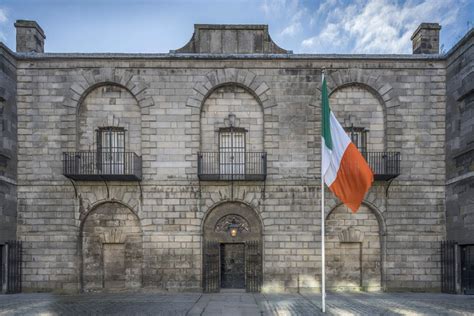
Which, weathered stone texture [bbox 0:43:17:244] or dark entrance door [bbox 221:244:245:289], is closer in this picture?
weathered stone texture [bbox 0:43:17:244]

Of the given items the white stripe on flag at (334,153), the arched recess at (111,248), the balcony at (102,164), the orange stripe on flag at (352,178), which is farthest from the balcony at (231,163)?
the orange stripe on flag at (352,178)

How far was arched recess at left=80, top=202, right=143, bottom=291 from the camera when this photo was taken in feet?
57.8

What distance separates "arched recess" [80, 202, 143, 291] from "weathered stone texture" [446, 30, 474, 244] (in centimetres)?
1352

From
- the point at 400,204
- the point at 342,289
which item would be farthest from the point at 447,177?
the point at 342,289

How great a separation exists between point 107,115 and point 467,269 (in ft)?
55.0

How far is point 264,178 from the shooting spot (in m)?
17.4

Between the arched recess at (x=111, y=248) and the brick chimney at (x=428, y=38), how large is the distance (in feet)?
50.8

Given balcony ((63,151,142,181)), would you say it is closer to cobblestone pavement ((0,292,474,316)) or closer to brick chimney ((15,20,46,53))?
cobblestone pavement ((0,292,474,316))

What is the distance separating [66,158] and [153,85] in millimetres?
4969

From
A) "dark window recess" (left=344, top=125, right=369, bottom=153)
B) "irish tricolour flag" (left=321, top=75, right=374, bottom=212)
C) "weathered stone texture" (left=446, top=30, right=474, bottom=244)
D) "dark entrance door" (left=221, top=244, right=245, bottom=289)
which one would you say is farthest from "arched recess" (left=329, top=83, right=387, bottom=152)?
"dark entrance door" (left=221, top=244, right=245, bottom=289)

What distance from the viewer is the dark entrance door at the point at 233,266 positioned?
57.9 ft

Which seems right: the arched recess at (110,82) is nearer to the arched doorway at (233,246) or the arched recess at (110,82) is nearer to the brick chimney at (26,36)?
the brick chimney at (26,36)

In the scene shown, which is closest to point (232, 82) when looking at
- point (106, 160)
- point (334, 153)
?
point (106, 160)

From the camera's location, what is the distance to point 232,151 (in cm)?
1798
